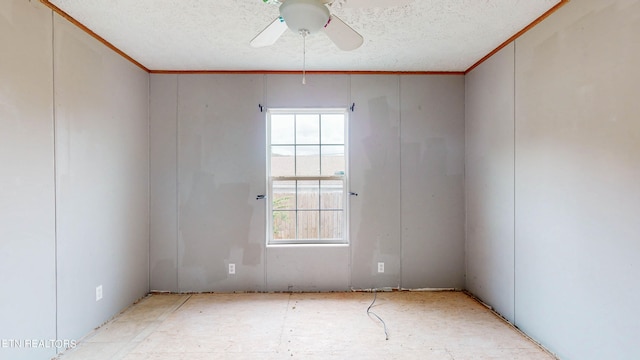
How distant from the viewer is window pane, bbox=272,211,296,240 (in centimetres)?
360

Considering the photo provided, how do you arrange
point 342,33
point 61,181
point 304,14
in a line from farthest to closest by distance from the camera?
Result: 1. point 61,181
2. point 342,33
3. point 304,14

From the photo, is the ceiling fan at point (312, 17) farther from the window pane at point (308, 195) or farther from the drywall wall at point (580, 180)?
the window pane at point (308, 195)

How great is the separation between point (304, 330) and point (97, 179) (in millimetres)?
2221

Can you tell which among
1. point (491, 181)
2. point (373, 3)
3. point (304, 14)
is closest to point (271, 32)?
point (304, 14)

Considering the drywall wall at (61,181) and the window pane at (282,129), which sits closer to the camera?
the drywall wall at (61,181)

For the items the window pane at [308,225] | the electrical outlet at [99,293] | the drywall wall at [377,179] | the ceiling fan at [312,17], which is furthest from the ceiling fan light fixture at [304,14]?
the electrical outlet at [99,293]

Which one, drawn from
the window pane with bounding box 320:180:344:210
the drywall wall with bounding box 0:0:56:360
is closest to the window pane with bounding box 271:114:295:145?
the window pane with bounding box 320:180:344:210

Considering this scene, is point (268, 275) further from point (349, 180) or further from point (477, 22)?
point (477, 22)

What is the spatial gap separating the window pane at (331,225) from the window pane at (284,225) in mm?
341

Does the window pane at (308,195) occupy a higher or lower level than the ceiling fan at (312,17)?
lower

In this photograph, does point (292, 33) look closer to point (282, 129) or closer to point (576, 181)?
point (282, 129)

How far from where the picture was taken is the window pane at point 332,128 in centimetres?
361

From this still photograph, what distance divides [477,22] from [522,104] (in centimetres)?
77

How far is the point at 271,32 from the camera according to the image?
1793mm
